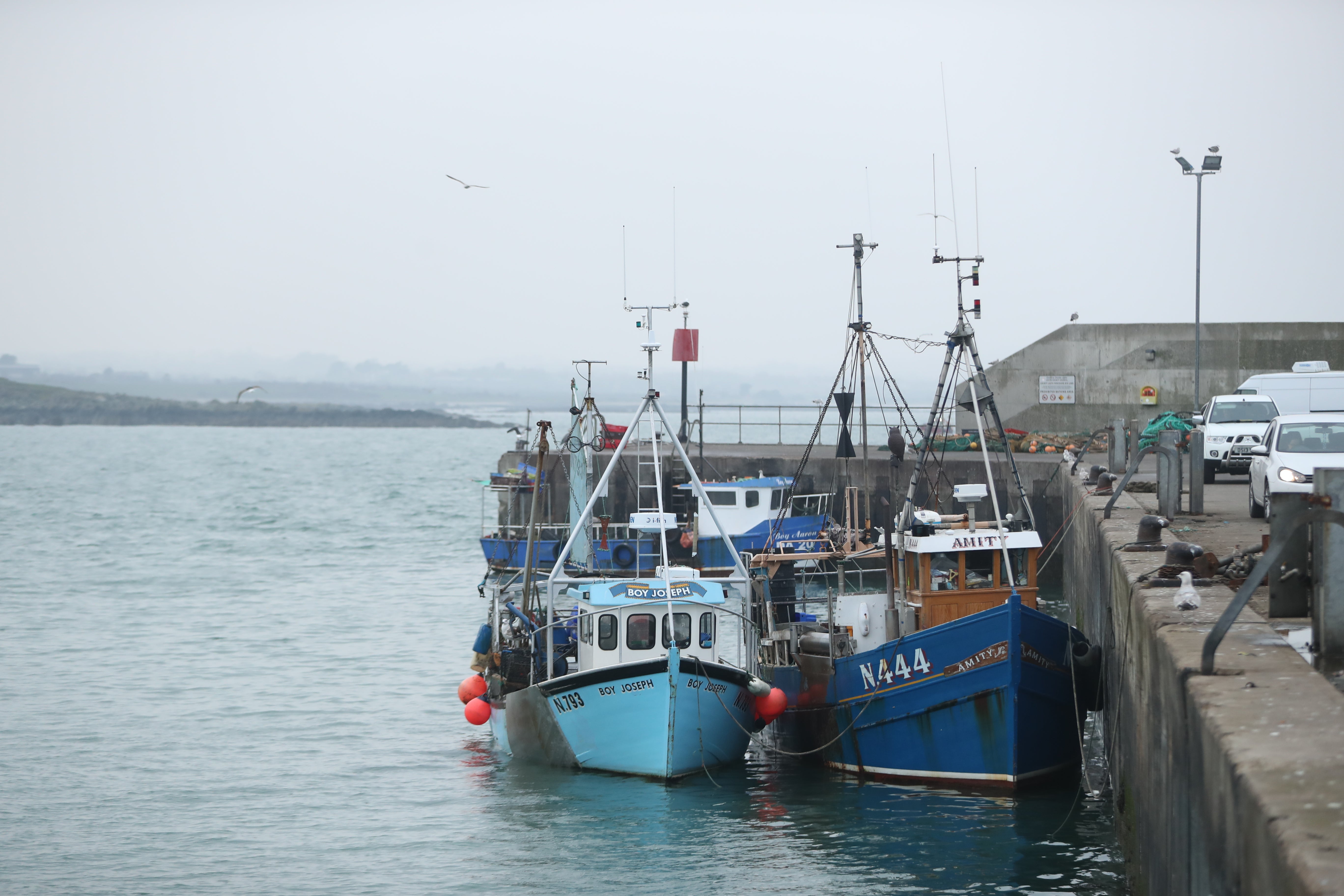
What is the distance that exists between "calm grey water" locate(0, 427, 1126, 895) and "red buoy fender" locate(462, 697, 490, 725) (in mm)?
671

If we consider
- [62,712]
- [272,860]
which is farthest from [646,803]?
[62,712]

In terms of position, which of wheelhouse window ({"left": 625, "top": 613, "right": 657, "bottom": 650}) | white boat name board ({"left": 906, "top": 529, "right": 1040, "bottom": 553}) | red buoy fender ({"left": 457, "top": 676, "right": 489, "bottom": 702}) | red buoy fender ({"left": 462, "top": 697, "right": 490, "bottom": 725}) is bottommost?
red buoy fender ({"left": 462, "top": 697, "right": 490, "bottom": 725})

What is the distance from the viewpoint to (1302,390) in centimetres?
3019

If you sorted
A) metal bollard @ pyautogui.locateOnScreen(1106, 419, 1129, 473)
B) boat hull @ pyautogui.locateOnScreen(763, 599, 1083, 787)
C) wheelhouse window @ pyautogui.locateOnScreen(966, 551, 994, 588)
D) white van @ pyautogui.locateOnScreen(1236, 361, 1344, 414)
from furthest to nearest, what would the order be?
white van @ pyautogui.locateOnScreen(1236, 361, 1344, 414)
metal bollard @ pyautogui.locateOnScreen(1106, 419, 1129, 473)
wheelhouse window @ pyautogui.locateOnScreen(966, 551, 994, 588)
boat hull @ pyautogui.locateOnScreen(763, 599, 1083, 787)

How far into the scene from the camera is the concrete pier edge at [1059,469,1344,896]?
501 cm

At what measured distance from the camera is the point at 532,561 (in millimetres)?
20000

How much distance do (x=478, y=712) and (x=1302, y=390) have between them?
21879 mm

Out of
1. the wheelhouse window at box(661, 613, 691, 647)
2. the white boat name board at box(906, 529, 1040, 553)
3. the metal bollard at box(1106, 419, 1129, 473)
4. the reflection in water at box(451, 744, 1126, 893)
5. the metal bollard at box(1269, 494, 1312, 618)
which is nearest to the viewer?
the metal bollard at box(1269, 494, 1312, 618)

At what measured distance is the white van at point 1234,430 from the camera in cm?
2462

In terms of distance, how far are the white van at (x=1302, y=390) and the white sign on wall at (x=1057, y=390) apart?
12240 millimetres

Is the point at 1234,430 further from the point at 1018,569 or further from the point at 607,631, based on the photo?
the point at 607,631

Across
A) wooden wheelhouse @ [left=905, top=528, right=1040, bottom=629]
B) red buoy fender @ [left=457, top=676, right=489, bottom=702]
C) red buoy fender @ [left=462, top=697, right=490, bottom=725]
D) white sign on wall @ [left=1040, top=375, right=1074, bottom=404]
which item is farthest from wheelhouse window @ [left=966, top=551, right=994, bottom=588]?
white sign on wall @ [left=1040, top=375, right=1074, bottom=404]

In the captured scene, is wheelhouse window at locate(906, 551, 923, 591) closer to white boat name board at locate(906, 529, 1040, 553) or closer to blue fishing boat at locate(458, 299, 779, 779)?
white boat name board at locate(906, 529, 1040, 553)

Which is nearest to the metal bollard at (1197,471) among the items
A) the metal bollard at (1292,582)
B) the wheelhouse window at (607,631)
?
the wheelhouse window at (607,631)
